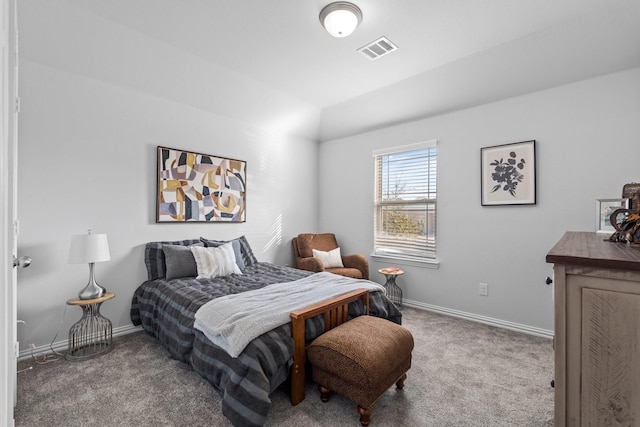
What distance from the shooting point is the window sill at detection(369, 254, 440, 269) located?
12.4 ft

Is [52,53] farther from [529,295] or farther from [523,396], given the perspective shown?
[529,295]

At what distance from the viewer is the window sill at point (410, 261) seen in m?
3.79

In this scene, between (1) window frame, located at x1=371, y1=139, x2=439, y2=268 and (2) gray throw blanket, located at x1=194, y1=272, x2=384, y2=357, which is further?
(1) window frame, located at x1=371, y1=139, x2=439, y2=268

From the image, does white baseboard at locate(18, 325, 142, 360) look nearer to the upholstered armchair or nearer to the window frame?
the upholstered armchair

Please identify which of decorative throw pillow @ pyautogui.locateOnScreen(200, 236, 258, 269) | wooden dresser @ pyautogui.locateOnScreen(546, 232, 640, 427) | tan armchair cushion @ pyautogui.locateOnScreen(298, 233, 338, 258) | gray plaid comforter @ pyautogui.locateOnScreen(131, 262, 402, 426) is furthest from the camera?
tan armchair cushion @ pyautogui.locateOnScreen(298, 233, 338, 258)

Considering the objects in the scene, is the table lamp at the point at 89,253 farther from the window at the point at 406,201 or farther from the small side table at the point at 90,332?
the window at the point at 406,201

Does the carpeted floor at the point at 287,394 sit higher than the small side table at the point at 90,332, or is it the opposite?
the small side table at the point at 90,332

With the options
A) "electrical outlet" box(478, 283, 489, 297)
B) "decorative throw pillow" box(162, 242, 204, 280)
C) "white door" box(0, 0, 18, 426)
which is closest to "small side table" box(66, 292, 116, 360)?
"decorative throw pillow" box(162, 242, 204, 280)

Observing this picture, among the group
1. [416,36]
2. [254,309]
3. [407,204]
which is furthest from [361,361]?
[407,204]

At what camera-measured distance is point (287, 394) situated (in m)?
2.04

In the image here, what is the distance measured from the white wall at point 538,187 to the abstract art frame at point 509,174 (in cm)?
6

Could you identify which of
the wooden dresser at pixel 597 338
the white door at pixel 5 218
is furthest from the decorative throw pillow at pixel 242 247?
the wooden dresser at pixel 597 338

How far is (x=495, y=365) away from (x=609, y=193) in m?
1.82

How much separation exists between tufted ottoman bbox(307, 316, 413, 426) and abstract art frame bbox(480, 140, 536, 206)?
6.78 feet
